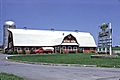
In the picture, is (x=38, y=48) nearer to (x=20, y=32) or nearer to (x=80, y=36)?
(x=20, y=32)

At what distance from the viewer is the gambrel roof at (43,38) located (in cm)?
8731

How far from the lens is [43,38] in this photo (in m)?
92.1

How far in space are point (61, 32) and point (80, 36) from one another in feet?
23.4

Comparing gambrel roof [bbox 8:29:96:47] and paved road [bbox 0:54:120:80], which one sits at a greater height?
gambrel roof [bbox 8:29:96:47]

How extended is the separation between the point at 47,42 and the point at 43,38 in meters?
1.86

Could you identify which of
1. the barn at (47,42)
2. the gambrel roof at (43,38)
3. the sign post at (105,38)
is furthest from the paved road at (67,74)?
the gambrel roof at (43,38)

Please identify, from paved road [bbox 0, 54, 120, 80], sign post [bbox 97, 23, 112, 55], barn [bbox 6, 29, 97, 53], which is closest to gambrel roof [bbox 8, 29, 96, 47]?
barn [bbox 6, 29, 97, 53]

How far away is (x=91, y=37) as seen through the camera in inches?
3873

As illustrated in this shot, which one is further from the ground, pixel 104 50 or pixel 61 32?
pixel 61 32

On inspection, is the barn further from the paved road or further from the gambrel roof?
the paved road

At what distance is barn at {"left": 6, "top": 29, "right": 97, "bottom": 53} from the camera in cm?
8588

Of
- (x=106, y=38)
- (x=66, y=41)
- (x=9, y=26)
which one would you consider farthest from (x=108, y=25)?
(x=9, y=26)

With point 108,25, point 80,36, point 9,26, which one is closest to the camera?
point 108,25

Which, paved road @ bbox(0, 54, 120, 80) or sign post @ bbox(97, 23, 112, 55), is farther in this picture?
sign post @ bbox(97, 23, 112, 55)
